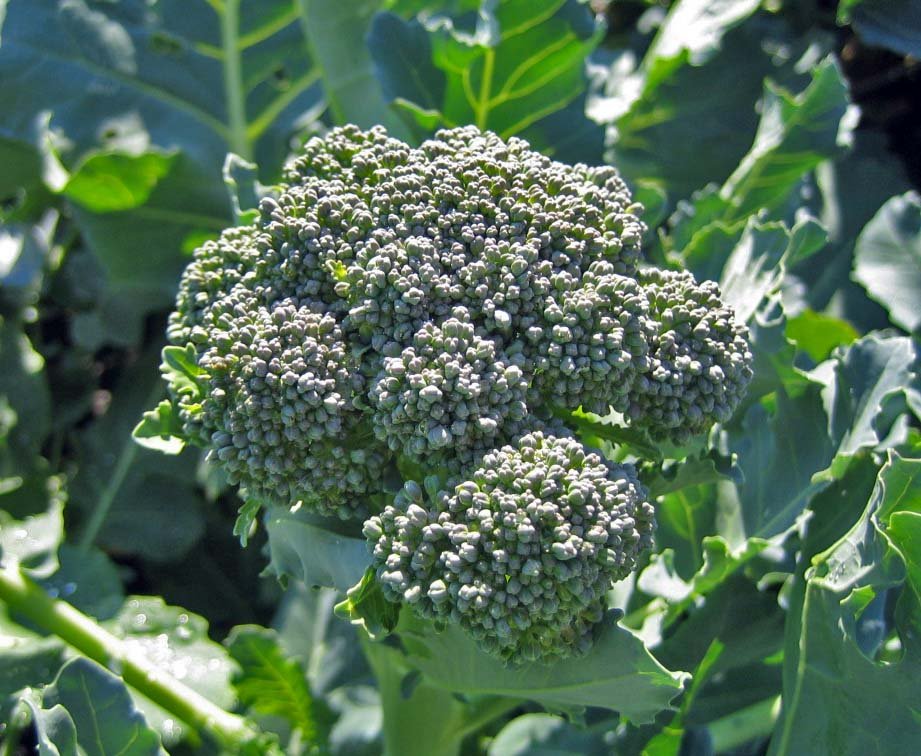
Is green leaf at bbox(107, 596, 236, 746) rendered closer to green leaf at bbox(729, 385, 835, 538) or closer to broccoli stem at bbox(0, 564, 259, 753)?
broccoli stem at bbox(0, 564, 259, 753)

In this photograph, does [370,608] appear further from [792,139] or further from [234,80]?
[234,80]

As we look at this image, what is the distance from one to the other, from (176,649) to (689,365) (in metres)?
1.02

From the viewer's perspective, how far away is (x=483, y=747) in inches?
64.9

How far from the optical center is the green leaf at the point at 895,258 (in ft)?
5.14

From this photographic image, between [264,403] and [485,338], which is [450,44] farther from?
[264,403]

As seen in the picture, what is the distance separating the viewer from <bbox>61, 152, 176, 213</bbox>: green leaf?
1679 millimetres

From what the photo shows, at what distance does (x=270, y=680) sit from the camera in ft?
4.80

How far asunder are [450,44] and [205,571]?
3.94ft

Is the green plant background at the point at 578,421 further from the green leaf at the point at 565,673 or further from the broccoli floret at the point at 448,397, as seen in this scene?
the broccoli floret at the point at 448,397

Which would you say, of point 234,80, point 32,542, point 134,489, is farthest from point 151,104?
point 32,542

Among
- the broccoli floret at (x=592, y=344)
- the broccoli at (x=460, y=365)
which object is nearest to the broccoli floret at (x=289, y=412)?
the broccoli at (x=460, y=365)

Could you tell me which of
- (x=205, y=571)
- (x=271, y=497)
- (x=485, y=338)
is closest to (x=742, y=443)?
(x=485, y=338)

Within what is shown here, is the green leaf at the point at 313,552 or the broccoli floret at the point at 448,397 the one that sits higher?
the broccoli floret at the point at 448,397

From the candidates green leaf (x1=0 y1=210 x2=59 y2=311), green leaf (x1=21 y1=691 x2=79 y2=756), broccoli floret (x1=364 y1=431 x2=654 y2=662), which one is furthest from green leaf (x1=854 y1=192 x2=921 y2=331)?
A: green leaf (x1=0 y1=210 x2=59 y2=311)
